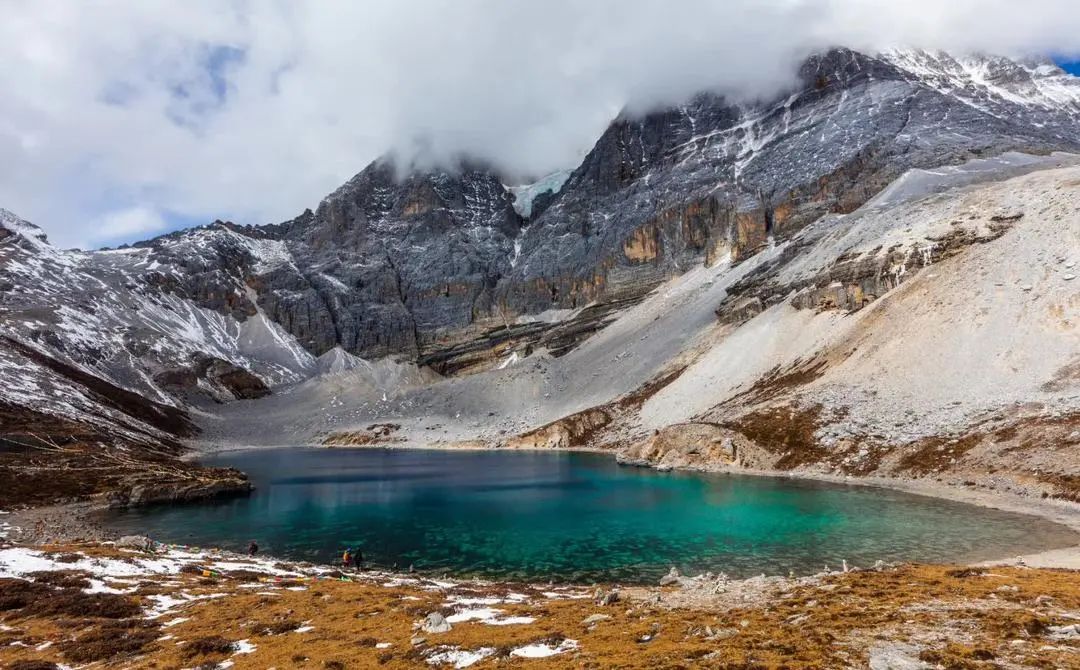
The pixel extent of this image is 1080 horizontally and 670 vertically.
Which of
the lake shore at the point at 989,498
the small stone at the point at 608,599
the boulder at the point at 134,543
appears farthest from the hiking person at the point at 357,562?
the lake shore at the point at 989,498

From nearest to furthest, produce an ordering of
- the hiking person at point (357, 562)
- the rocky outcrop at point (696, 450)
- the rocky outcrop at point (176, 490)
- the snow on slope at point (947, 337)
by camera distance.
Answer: the hiking person at point (357, 562) → the snow on slope at point (947, 337) → the rocky outcrop at point (176, 490) → the rocky outcrop at point (696, 450)

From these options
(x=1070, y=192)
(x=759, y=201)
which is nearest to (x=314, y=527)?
(x=1070, y=192)

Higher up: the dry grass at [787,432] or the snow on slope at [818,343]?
the snow on slope at [818,343]

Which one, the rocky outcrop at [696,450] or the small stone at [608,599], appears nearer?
the small stone at [608,599]

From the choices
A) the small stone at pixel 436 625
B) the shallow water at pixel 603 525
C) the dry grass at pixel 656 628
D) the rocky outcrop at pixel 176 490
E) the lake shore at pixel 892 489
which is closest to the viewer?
the dry grass at pixel 656 628

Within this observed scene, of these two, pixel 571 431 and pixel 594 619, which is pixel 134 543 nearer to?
pixel 594 619

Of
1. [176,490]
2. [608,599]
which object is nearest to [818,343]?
[608,599]

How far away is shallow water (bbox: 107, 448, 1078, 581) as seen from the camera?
36.5 metres

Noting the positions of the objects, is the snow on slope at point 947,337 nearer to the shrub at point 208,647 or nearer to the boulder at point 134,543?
the shrub at point 208,647

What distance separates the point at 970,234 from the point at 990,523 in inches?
2949

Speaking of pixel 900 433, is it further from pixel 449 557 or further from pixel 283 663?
pixel 283 663

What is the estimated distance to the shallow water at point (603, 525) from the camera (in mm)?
36500

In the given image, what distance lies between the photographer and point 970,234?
322 ft

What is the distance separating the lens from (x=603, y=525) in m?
49.3
